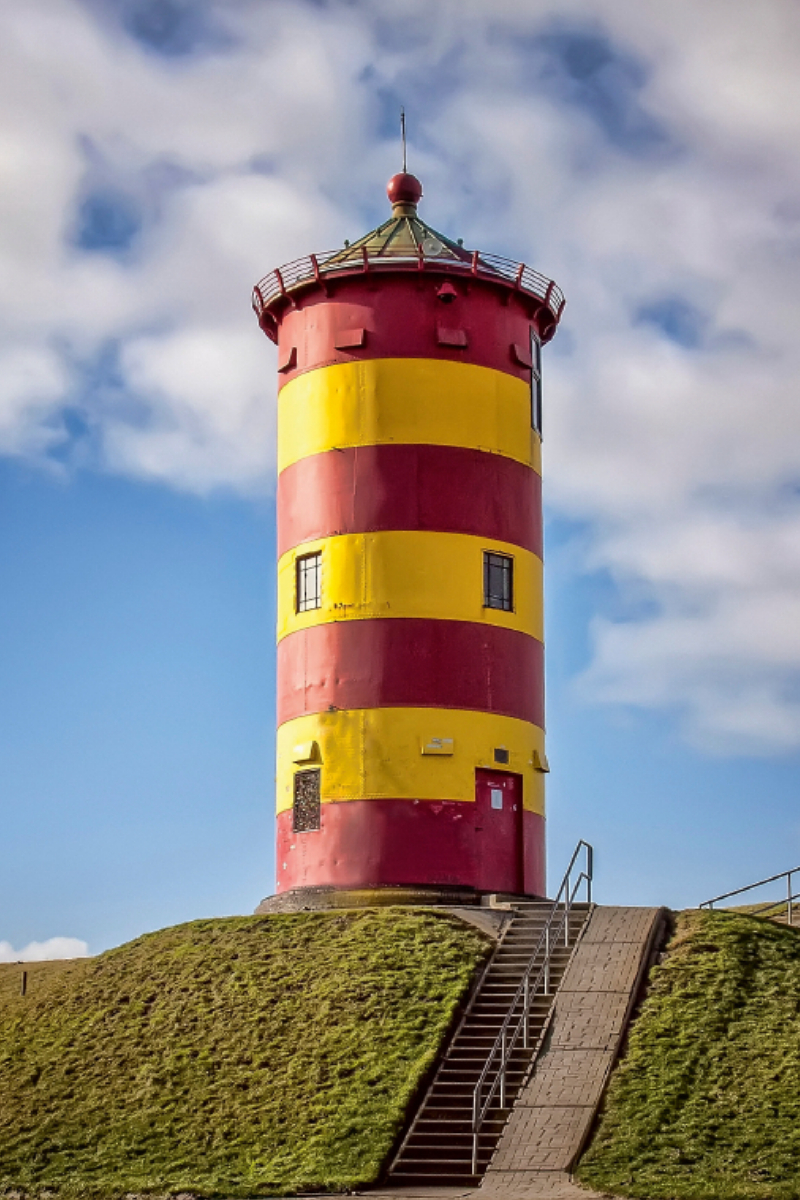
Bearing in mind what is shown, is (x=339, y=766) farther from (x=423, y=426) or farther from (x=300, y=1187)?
(x=300, y=1187)

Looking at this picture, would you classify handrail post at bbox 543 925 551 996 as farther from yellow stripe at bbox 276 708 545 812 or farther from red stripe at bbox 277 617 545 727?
red stripe at bbox 277 617 545 727

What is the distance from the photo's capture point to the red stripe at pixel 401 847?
90.9 ft

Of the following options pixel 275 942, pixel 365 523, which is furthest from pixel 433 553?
pixel 275 942

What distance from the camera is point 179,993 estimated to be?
81.0 ft

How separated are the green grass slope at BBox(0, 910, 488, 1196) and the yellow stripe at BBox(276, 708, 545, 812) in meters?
2.29

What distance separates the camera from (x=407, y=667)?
28125mm

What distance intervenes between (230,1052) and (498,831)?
718 cm

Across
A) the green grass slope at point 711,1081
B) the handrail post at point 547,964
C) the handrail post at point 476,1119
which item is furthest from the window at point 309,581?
the handrail post at point 476,1119

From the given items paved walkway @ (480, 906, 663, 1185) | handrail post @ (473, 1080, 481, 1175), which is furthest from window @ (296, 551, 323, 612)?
handrail post @ (473, 1080, 481, 1175)

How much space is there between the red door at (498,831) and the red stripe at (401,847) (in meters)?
0.02

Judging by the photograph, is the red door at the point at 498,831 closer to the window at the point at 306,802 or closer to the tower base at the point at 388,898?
the tower base at the point at 388,898

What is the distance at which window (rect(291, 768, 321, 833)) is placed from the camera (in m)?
28.4

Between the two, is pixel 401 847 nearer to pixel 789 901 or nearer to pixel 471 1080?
pixel 471 1080

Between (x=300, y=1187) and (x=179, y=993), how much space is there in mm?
5926
